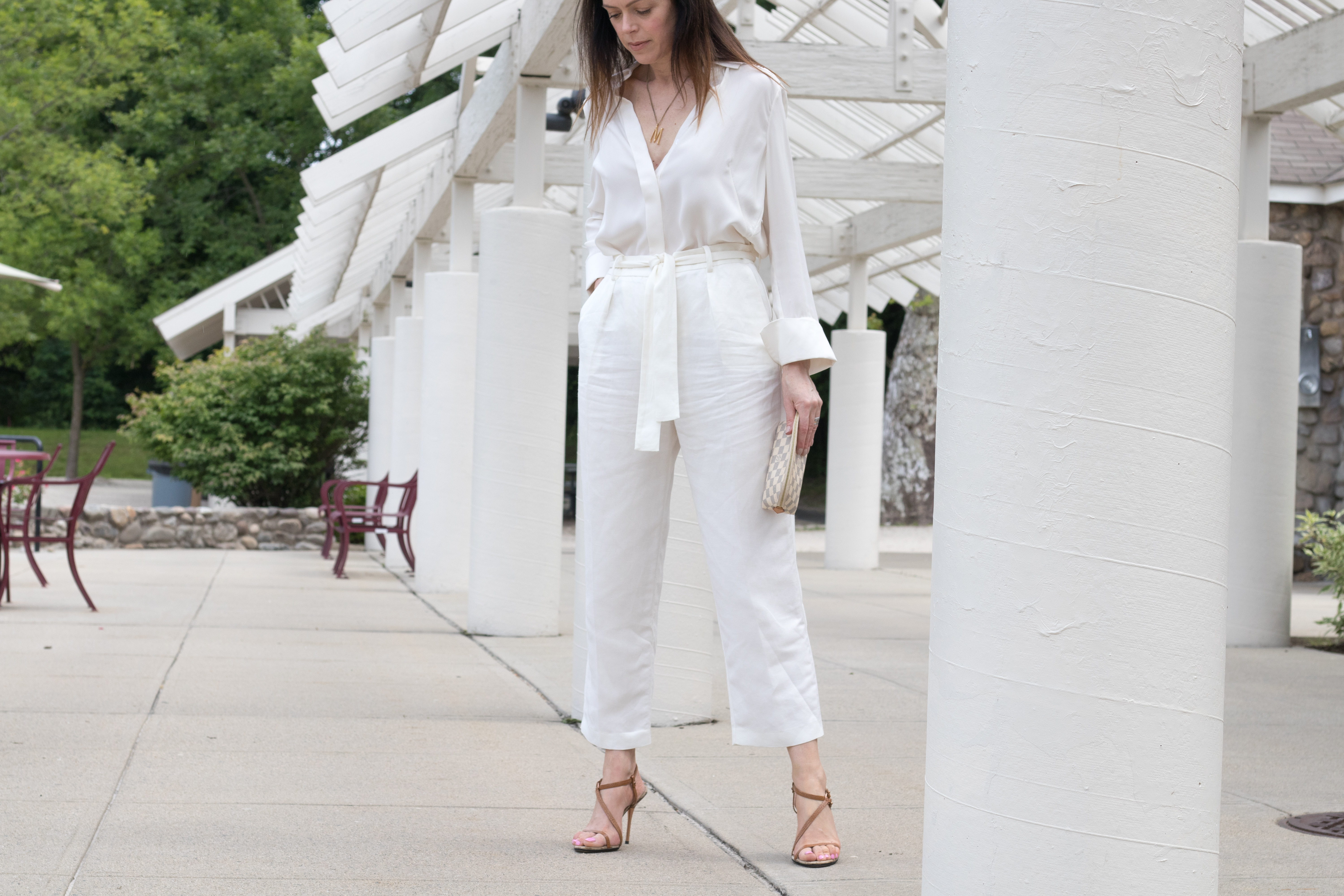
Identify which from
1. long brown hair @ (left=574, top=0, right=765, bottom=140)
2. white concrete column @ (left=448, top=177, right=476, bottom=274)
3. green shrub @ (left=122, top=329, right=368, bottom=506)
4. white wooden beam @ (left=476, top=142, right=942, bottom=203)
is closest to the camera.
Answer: long brown hair @ (left=574, top=0, right=765, bottom=140)

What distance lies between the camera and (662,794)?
377cm

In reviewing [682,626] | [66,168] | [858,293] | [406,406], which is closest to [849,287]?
[858,293]

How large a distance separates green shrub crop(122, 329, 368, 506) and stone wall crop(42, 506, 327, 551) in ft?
3.19

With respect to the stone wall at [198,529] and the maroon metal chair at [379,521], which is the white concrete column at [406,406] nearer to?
the maroon metal chair at [379,521]

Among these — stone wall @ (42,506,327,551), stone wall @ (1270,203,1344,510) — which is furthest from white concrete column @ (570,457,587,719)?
stone wall @ (42,506,327,551)

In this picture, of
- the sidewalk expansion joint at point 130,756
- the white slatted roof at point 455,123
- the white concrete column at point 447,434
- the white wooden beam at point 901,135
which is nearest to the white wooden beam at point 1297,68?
the white slatted roof at point 455,123

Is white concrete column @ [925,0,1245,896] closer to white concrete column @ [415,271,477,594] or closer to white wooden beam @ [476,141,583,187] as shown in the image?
white wooden beam @ [476,141,583,187]

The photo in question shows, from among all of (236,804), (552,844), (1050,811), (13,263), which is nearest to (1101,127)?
(1050,811)

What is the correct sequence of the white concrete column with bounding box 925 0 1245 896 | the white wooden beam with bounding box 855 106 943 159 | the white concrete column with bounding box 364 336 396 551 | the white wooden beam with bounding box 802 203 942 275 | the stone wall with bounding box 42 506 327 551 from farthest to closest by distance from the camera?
the white concrete column with bounding box 364 336 396 551
the stone wall with bounding box 42 506 327 551
the white wooden beam with bounding box 802 203 942 275
the white wooden beam with bounding box 855 106 943 159
the white concrete column with bounding box 925 0 1245 896

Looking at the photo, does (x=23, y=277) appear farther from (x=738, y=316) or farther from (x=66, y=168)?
(x=66, y=168)

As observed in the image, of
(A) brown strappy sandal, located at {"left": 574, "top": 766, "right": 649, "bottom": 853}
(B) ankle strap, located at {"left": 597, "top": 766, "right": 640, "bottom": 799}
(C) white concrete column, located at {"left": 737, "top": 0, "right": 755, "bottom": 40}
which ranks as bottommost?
(A) brown strappy sandal, located at {"left": 574, "top": 766, "right": 649, "bottom": 853}

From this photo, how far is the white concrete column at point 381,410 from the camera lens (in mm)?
14906

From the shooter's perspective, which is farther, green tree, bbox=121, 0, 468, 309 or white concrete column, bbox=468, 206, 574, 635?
green tree, bbox=121, 0, 468, 309

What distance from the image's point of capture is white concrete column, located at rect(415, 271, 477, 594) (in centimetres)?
993
